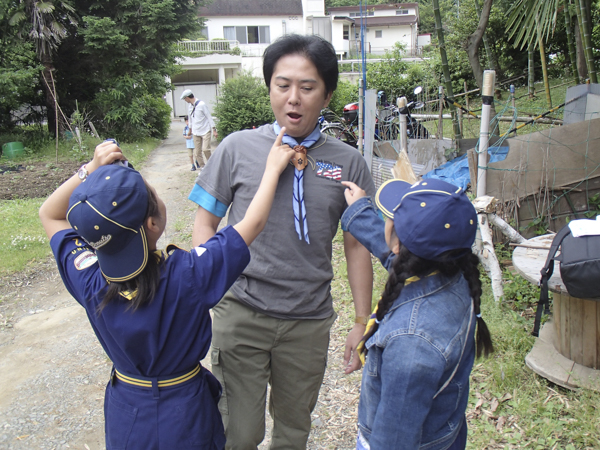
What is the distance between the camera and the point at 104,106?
54.9 feet

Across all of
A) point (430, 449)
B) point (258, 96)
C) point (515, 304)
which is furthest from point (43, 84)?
point (430, 449)

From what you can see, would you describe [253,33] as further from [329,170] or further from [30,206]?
[329,170]

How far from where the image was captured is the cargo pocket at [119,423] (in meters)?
1.60

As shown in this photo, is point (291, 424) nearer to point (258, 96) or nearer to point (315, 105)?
point (315, 105)

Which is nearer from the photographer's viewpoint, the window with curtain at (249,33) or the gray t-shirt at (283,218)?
the gray t-shirt at (283,218)

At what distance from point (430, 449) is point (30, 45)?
16548 mm

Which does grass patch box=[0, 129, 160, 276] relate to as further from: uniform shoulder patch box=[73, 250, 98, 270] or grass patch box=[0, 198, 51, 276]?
uniform shoulder patch box=[73, 250, 98, 270]

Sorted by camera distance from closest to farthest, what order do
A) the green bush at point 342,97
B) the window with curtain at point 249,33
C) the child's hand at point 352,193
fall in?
the child's hand at point 352,193
the green bush at point 342,97
the window with curtain at point 249,33

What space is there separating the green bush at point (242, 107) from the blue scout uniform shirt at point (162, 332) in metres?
14.2

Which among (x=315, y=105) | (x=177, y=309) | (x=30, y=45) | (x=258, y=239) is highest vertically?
(x=30, y=45)

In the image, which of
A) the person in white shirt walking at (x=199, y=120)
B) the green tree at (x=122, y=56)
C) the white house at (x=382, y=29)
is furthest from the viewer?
the white house at (x=382, y=29)

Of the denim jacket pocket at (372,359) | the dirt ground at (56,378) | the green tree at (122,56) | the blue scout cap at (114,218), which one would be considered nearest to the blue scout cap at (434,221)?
the denim jacket pocket at (372,359)

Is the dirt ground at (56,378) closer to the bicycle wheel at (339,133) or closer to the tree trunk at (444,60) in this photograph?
A: the tree trunk at (444,60)

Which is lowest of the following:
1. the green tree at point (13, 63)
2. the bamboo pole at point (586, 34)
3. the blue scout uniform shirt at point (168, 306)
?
the blue scout uniform shirt at point (168, 306)
